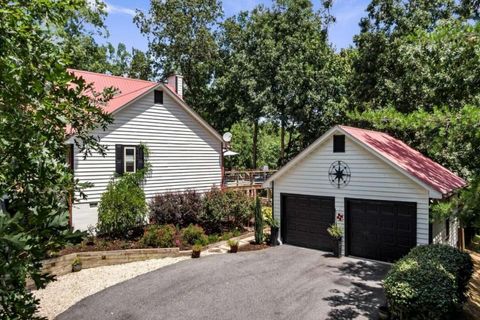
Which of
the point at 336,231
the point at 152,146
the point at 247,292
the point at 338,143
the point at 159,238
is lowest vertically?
the point at 247,292

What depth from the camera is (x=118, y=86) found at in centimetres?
1972

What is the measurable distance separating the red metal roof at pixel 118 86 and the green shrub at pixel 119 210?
4144mm

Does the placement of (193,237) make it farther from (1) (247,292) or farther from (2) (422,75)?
(2) (422,75)

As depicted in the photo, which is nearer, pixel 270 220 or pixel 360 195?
pixel 360 195

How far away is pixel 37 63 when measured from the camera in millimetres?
2607

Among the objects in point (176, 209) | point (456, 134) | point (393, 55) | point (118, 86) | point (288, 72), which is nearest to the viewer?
point (456, 134)

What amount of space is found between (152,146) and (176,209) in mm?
3778

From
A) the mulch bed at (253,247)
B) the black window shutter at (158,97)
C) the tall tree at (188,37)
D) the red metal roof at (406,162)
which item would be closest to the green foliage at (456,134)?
the red metal roof at (406,162)

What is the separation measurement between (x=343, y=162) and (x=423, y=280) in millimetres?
6182

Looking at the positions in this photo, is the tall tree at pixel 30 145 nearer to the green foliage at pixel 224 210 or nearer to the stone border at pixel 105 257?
the stone border at pixel 105 257

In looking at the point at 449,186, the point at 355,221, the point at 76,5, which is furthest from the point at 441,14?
the point at 76,5

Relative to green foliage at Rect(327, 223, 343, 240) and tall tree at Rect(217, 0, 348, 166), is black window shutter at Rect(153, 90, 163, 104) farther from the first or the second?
green foliage at Rect(327, 223, 343, 240)

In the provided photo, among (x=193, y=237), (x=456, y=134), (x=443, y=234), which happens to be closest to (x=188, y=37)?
(x=193, y=237)

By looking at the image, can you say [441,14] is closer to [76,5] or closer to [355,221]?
[355,221]
